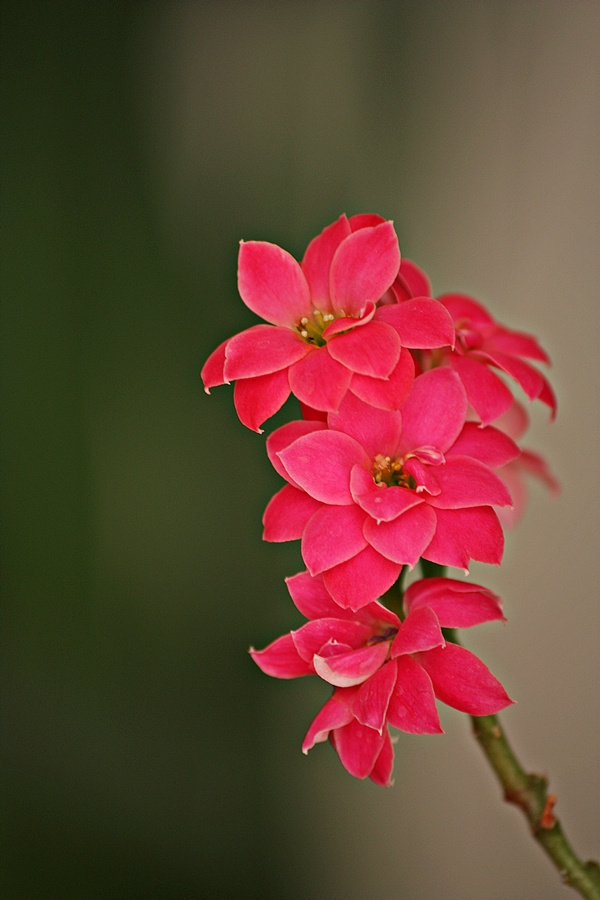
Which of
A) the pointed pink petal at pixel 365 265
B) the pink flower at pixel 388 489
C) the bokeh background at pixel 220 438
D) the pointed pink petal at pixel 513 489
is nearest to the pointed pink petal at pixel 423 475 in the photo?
the pink flower at pixel 388 489

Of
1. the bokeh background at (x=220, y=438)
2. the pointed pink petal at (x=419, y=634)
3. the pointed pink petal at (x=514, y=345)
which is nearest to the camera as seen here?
the pointed pink petal at (x=419, y=634)

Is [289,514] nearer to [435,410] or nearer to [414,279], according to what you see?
[435,410]

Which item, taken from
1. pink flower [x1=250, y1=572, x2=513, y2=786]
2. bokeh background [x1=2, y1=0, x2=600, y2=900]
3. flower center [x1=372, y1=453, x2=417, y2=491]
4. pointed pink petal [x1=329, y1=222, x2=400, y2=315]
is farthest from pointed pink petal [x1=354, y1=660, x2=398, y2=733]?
bokeh background [x1=2, y1=0, x2=600, y2=900]

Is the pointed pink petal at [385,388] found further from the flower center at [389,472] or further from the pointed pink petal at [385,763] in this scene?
the pointed pink petal at [385,763]

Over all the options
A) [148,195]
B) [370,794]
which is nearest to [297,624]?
[370,794]

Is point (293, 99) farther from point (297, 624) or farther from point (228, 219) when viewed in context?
point (297, 624)

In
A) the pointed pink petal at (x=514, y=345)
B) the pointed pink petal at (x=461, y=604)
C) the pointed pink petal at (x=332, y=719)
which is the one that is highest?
the pointed pink petal at (x=514, y=345)

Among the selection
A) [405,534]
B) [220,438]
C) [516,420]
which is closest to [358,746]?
[405,534]
